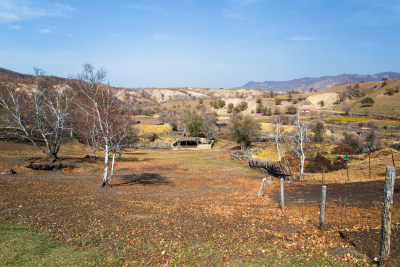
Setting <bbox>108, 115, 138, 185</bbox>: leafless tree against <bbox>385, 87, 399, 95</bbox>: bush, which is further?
<bbox>385, 87, 399, 95</bbox>: bush

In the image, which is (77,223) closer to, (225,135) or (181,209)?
(181,209)

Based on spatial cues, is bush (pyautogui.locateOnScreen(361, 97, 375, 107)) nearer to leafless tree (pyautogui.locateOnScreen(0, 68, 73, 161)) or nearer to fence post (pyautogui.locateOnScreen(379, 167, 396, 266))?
leafless tree (pyautogui.locateOnScreen(0, 68, 73, 161))

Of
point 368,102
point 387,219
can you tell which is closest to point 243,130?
point 387,219

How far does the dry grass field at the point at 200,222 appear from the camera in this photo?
8.00m

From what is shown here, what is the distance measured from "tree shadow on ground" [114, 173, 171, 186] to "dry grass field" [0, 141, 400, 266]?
2.73 m

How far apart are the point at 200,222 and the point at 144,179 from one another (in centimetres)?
1548

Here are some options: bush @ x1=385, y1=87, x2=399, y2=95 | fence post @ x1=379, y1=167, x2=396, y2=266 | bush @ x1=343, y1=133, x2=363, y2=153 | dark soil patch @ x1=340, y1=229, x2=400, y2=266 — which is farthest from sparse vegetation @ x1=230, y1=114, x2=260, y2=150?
bush @ x1=385, y1=87, x2=399, y2=95

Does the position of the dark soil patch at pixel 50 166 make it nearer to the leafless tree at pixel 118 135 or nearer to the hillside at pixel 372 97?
the leafless tree at pixel 118 135

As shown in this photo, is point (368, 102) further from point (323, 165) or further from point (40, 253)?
point (40, 253)

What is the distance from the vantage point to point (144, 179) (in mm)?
25766

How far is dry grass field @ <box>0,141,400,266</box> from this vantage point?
26.2 ft

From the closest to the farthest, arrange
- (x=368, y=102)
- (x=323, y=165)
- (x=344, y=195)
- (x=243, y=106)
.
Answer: (x=344, y=195), (x=323, y=165), (x=368, y=102), (x=243, y=106)

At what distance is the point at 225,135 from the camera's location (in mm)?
80500

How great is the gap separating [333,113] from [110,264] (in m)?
99.0
